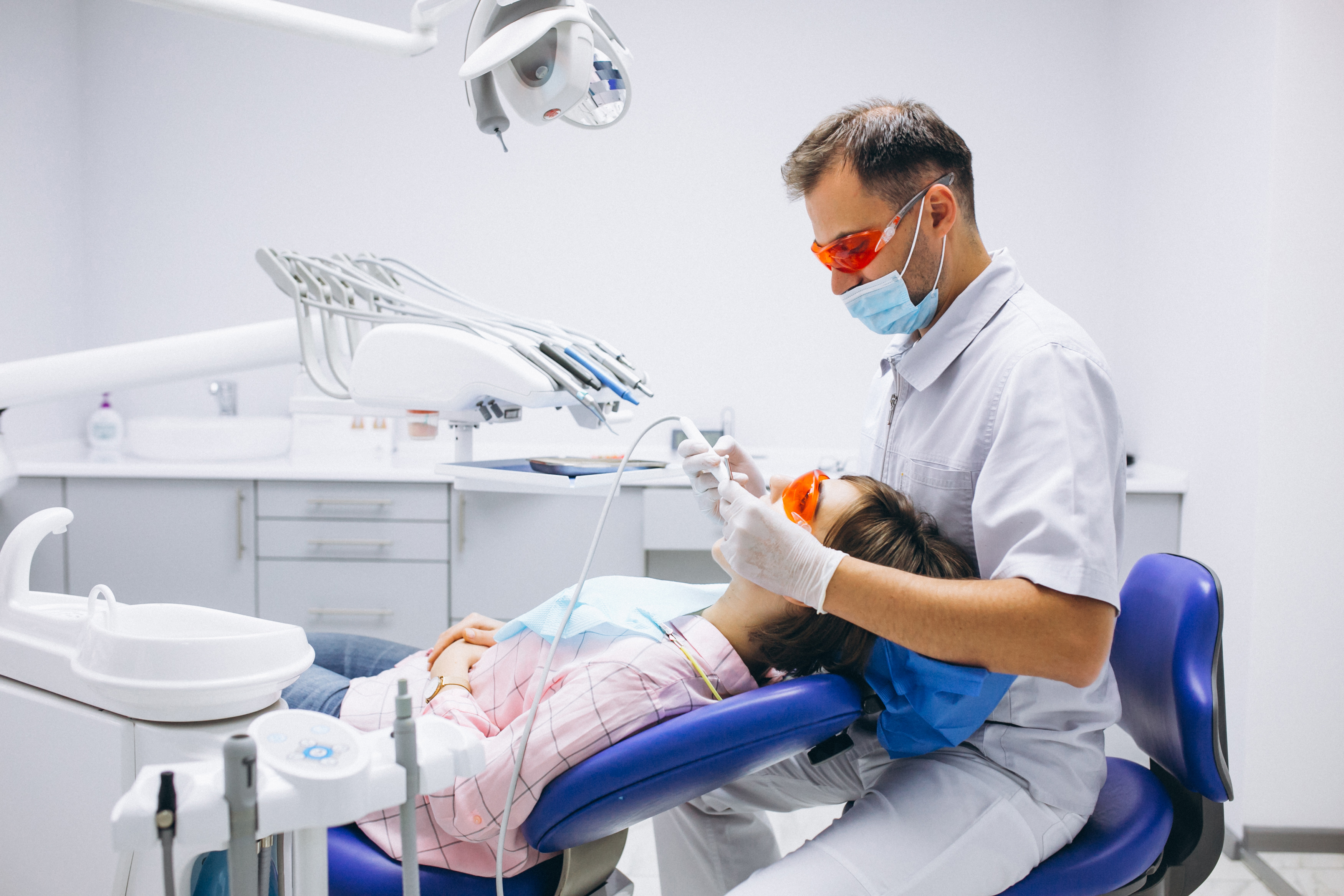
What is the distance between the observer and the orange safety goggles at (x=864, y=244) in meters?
1.22

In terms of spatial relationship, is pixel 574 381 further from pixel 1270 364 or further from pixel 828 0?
pixel 828 0

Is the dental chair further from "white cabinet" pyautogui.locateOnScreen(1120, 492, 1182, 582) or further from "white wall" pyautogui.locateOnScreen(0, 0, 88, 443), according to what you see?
"white wall" pyautogui.locateOnScreen(0, 0, 88, 443)

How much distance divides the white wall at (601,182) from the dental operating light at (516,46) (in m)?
1.93

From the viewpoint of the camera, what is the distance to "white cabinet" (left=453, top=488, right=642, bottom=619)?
261 centimetres

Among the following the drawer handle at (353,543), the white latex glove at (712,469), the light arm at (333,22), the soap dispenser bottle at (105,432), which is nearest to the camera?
the light arm at (333,22)

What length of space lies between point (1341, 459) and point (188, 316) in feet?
11.9

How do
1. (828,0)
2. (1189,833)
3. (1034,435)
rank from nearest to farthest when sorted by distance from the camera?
(1034,435) → (1189,833) → (828,0)

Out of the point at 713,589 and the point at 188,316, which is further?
the point at 188,316

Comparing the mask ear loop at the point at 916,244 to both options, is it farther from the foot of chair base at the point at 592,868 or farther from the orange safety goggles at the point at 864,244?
the foot of chair base at the point at 592,868

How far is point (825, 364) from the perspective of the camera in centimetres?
311

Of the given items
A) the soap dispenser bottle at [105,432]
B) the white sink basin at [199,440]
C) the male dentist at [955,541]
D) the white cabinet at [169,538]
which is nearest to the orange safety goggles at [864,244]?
the male dentist at [955,541]

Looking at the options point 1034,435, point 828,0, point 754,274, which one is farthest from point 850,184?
point 828,0

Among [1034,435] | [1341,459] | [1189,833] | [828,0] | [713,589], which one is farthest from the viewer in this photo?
[828,0]

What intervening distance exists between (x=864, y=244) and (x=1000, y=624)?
566mm
